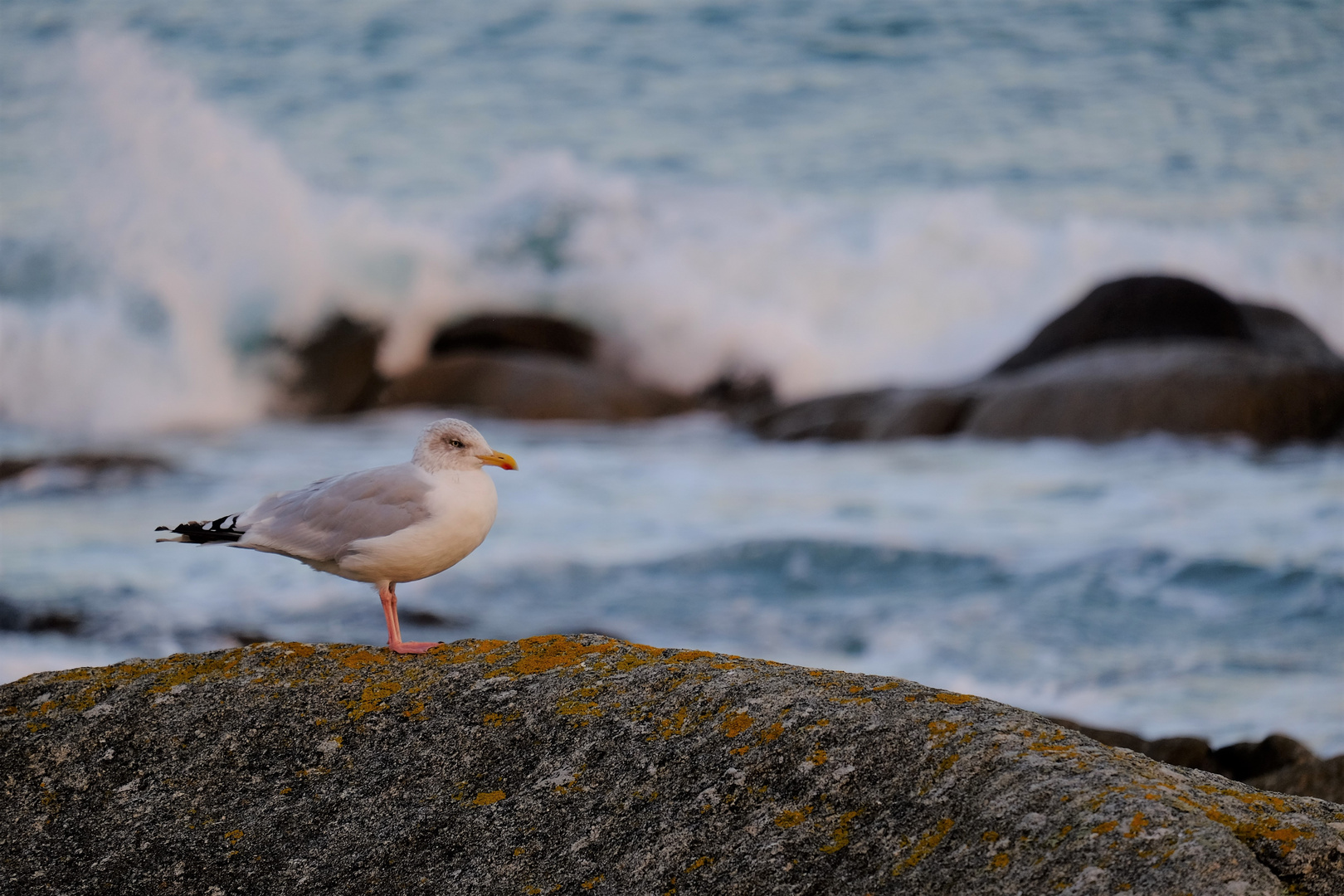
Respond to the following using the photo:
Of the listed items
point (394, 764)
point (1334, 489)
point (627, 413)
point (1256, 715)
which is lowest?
point (627, 413)

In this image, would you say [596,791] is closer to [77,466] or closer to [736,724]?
[736,724]

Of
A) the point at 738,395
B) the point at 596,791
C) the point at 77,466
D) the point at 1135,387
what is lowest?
the point at 738,395

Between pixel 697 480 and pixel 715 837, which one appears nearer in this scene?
pixel 715 837

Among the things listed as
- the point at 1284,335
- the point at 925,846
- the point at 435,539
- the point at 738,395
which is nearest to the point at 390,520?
the point at 435,539

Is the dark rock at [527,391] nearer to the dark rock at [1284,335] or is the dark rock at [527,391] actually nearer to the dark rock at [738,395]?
the dark rock at [738,395]

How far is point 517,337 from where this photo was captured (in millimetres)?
20672

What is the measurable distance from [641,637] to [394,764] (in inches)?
223

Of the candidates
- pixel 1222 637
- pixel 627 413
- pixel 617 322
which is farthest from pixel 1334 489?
pixel 617 322

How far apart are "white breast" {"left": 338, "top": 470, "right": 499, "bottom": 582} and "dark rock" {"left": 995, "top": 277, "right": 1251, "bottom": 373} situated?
14.0 metres

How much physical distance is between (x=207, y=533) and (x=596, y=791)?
1292 millimetres

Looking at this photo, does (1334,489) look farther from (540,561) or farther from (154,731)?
(154,731)

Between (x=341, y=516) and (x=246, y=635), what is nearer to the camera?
(x=341, y=516)

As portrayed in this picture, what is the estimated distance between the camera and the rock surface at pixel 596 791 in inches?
Result: 70.4

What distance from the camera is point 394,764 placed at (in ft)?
7.41
